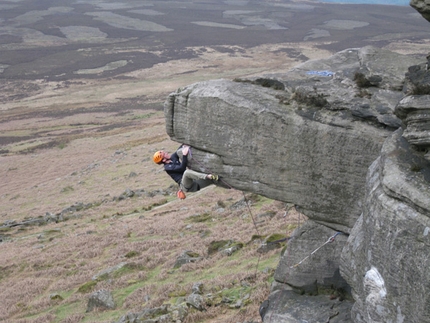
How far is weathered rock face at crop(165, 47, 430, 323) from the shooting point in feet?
37.7

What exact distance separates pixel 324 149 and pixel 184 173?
489cm

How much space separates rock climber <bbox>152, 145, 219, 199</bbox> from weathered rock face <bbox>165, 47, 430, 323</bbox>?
280mm

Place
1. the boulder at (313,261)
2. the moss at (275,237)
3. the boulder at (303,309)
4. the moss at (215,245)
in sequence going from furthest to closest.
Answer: the moss at (215,245), the moss at (275,237), the boulder at (313,261), the boulder at (303,309)

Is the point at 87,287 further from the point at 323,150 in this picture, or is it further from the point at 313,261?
the point at 323,150

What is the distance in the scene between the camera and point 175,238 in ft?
99.3

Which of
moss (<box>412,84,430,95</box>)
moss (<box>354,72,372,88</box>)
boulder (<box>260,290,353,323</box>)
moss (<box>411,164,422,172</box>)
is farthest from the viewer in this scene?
moss (<box>354,72,372,88</box>)

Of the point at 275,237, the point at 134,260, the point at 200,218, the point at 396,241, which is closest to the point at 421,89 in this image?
the point at 396,241

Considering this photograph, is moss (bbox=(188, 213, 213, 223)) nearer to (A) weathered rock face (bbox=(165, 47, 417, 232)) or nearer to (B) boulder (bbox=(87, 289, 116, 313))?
(B) boulder (bbox=(87, 289, 116, 313))

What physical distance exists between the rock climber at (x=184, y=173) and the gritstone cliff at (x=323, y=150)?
12.7 inches

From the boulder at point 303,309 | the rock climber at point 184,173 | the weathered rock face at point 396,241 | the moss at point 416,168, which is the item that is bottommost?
the boulder at point 303,309

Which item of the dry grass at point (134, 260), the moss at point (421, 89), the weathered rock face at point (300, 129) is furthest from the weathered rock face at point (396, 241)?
the dry grass at point (134, 260)

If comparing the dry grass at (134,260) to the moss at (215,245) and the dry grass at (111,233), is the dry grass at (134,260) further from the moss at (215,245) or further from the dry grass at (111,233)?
the moss at (215,245)

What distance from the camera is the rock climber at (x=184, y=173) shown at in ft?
55.3

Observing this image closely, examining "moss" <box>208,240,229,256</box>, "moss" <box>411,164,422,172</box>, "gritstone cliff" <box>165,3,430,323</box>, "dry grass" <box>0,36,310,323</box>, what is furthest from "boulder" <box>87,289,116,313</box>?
"moss" <box>411,164,422,172</box>
